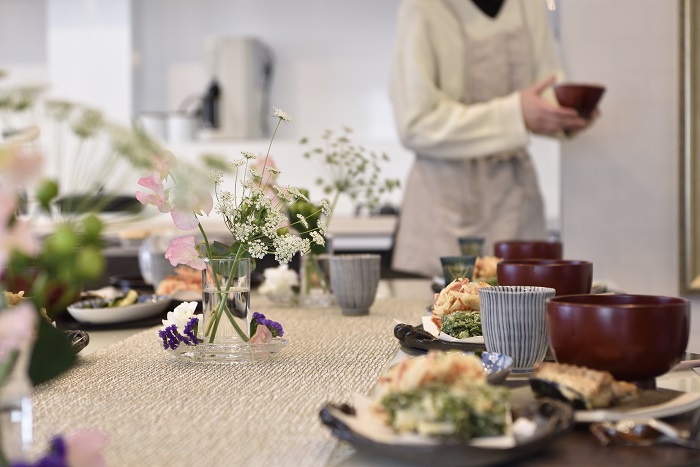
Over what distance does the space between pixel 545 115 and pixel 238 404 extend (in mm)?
1633

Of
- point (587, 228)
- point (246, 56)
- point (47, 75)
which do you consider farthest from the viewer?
point (47, 75)

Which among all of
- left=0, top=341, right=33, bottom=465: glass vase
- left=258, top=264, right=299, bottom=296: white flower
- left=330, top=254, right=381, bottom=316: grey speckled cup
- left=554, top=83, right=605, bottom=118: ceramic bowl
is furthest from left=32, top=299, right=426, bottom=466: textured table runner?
left=554, top=83, right=605, bottom=118: ceramic bowl

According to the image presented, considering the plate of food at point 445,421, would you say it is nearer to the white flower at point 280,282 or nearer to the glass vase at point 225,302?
the glass vase at point 225,302

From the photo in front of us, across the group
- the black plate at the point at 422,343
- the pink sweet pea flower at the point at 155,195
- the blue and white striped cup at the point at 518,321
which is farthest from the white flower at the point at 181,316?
the blue and white striped cup at the point at 518,321

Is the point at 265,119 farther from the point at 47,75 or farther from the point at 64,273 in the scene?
the point at 64,273

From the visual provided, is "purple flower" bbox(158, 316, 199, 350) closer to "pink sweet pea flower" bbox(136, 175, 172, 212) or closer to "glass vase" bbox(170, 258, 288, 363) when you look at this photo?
"glass vase" bbox(170, 258, 288, 363)

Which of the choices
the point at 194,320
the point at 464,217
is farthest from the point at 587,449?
the point at 464,217

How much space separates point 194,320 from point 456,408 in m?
0.53

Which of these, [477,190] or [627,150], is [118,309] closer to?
[477,190]

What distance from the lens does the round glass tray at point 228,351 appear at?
97 centimetres

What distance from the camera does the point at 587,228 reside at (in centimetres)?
262

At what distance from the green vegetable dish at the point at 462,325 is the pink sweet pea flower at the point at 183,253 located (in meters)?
0.29

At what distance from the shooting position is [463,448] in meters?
0.51

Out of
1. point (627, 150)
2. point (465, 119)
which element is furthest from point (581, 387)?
point (627, 150)
